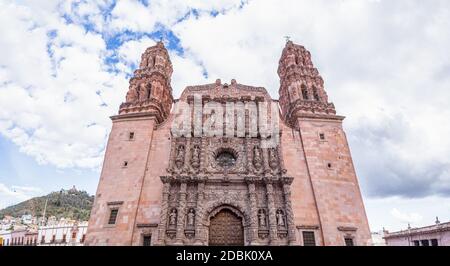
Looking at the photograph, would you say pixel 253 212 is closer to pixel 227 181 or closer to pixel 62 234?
pixel 227 181

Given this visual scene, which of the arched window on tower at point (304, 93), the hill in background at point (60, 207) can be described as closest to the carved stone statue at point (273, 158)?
the arched window on tower at point (304, 93)

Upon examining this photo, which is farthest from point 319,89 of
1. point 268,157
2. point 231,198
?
point 231,198

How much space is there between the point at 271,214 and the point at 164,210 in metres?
6.58

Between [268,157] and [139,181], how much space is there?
9125 mm

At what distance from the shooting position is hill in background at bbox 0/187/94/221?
285 feet

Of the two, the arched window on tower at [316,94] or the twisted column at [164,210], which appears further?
the arched window on tower at [316,94]

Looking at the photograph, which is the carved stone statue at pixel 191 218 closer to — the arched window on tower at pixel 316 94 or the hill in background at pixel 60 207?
the arched window on tower at pixel 316 94

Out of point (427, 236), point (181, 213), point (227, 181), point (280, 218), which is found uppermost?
point (227, 181)

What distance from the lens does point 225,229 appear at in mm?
17250

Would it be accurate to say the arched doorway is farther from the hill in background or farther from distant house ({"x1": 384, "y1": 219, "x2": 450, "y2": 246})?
the hill in background

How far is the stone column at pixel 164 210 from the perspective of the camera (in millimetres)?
15898

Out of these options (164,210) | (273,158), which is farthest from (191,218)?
(273,158)

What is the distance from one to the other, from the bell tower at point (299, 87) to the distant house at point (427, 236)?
58.9ft
